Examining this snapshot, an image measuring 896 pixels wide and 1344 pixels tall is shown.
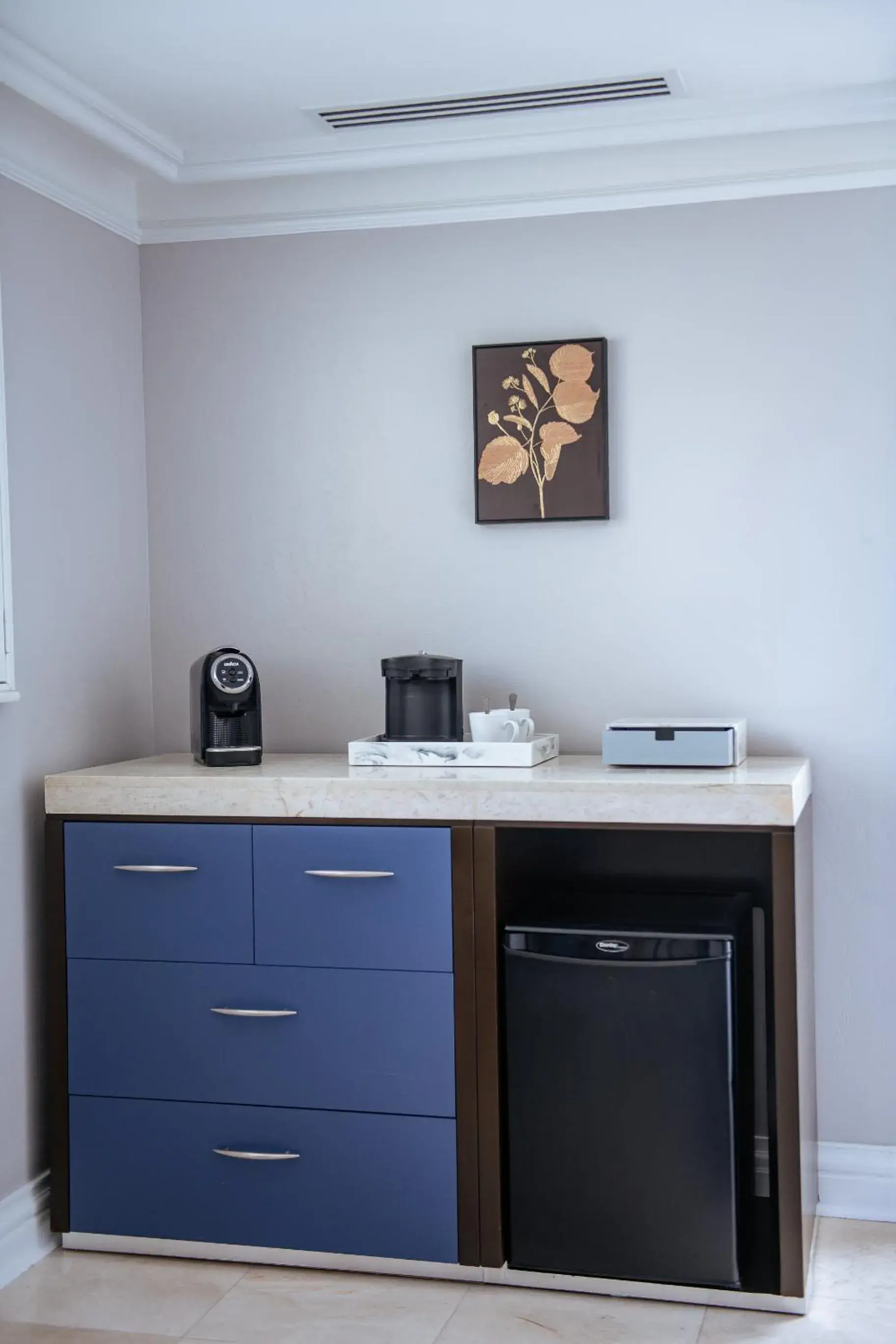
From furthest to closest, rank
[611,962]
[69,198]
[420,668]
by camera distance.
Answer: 1. [69,198]
2. [420,668]
3. [611,962]

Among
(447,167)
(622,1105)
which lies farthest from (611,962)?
(447,167)

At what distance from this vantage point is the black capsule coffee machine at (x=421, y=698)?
2877 mm

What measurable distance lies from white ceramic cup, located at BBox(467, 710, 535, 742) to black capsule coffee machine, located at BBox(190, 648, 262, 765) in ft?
1.58

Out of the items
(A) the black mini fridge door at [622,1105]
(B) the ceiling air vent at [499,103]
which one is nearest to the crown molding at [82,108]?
(B) the ceiling air vent at [499,103]

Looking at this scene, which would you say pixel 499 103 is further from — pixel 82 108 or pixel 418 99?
pixel 82 108

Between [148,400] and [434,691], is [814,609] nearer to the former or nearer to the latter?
[434,691]

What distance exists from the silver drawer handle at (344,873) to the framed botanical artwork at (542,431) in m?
0.88

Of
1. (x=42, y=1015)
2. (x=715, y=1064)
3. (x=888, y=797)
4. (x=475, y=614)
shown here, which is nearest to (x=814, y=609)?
(x=888, y=797)

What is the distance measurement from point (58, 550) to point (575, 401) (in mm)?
1162

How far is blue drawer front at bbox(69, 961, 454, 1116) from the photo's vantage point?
8.64 ft

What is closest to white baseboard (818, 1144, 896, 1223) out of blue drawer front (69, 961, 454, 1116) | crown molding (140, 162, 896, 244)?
blue drawer front (69, 961, 454, 1116)

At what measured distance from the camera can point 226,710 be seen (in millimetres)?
2932

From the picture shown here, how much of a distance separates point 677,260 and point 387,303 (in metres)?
0.66

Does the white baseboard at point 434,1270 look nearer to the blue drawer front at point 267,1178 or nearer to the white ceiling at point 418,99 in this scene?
the blue drawer front at point 267,1178
